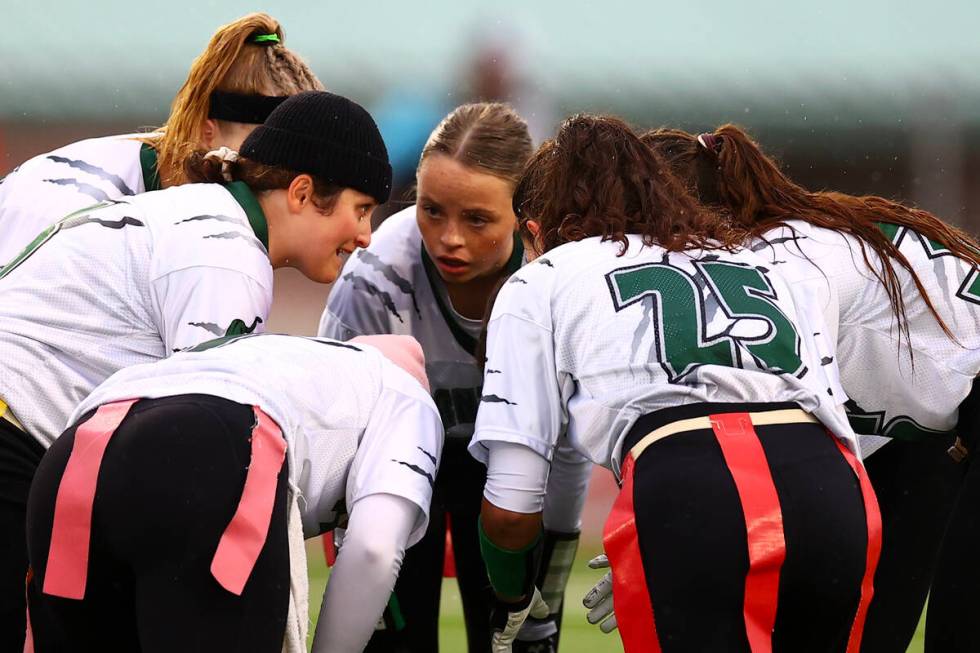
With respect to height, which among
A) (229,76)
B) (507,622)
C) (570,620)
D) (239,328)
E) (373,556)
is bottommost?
(570,620)

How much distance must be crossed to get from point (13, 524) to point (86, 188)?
46.9 inches

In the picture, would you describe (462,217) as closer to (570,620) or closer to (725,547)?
(725,547)

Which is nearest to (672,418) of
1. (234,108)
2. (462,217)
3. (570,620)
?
(462,217)

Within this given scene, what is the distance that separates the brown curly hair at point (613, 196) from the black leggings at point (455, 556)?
1073mm

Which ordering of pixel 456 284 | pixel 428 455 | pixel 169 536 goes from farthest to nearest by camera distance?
pixel 456 284 → pixel 428 455 → pixel 169 536

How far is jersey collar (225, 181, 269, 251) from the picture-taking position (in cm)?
292

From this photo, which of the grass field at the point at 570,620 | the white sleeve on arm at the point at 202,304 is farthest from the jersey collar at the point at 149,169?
A: the grass field at the point at 570,620

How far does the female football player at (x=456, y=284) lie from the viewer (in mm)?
3701

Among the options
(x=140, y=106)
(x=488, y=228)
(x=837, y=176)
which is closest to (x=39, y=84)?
(x=140, y=106)

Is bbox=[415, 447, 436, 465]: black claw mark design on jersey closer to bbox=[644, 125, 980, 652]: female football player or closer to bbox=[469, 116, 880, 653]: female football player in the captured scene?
bbox=[469, 116, 880, 653]: female football player

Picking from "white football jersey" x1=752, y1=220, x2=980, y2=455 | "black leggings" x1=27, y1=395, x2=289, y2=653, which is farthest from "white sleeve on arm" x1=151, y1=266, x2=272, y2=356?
"white football jersey" x1=752, y1=220, x2=980, y2=455

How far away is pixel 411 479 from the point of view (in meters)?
2.43

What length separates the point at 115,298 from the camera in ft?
8.82

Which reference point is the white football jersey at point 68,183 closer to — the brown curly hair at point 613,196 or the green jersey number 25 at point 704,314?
the brown curly hair at point 613,196
